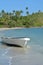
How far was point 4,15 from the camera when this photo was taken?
157000 mm

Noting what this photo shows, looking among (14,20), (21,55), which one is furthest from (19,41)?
(14,20)

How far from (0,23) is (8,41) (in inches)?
4395

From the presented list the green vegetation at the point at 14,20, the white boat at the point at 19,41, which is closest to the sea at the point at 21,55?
the white boat at the point at 19,41

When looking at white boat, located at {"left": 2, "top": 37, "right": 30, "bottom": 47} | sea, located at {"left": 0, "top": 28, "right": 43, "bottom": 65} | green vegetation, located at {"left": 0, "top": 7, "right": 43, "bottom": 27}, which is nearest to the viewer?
sea, located at {"left": 0, "top": 28, "right": 43, "bottom": 65}

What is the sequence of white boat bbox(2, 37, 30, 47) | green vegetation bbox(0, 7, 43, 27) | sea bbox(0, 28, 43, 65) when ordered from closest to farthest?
1. sea bbox(0, 28, 43, 65)
2. white boat bbox(2, 37, 30, 47)
3. green vegetation bbox(0, 7, 43, 27)

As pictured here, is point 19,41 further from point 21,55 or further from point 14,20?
point 14,20

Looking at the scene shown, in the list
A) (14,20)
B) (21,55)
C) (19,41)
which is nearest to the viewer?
(21,55)

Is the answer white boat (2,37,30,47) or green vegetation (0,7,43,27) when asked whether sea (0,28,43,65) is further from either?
green vegetation (0,7,43,27)

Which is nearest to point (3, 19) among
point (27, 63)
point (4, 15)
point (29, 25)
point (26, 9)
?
point (4, 15)

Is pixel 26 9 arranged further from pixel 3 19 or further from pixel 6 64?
pixel 6 64

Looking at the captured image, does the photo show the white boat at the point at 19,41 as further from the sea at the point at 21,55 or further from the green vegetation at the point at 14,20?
the green vegetation at the point at 14,20

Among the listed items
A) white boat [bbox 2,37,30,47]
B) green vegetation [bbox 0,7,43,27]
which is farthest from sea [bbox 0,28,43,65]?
green vegetation [bbox 0,7,43,27]

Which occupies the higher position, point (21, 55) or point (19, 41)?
point (21, 55)

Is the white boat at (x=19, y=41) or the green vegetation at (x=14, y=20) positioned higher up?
the white boat at (x=19, y=41)
